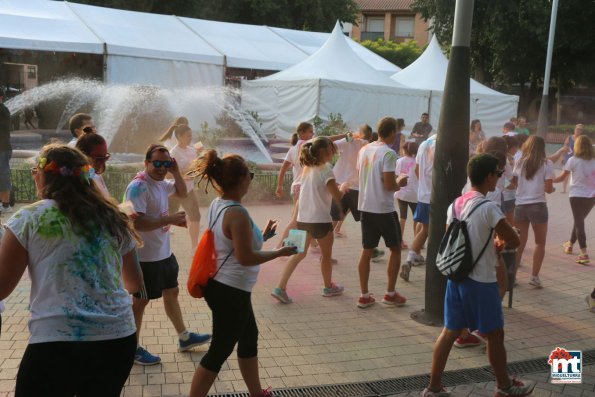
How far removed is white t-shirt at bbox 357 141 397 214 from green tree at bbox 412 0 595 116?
2819 cm

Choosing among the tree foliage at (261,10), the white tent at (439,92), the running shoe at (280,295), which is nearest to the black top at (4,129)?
the running shoe at (280,295)

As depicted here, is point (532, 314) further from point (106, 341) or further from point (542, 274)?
point (106, 341)

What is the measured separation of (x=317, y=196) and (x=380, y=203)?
615mm

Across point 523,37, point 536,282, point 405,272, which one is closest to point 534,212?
point 536,282

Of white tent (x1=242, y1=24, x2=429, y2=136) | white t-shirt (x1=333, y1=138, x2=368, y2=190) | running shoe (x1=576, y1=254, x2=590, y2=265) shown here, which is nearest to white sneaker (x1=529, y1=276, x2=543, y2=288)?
running shoe (x1=576, y1=254, x2=590, y2=265)

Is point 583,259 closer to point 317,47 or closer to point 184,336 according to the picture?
point 184,336

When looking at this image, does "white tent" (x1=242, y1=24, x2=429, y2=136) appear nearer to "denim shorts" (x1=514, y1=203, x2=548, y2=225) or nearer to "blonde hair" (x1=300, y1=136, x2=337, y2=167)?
"denim shorts" (x1=514, y1=203, x2=548, y2=225)

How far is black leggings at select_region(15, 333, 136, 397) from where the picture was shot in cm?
245

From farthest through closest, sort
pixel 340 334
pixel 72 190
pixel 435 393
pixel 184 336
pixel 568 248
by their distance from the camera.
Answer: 1. pixel 568 248
2. pixel 340 334
3. pixel 184 336
4. pixel 435 393
5. pixel 72 190

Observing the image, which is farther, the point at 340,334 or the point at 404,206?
the point at 404,206

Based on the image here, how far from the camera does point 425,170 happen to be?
7293mm

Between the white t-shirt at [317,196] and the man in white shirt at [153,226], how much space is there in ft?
5.62

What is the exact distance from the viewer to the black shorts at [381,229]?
19.2 feet

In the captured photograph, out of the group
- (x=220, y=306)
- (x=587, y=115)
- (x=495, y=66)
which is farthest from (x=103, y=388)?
(x=587, y=115)
